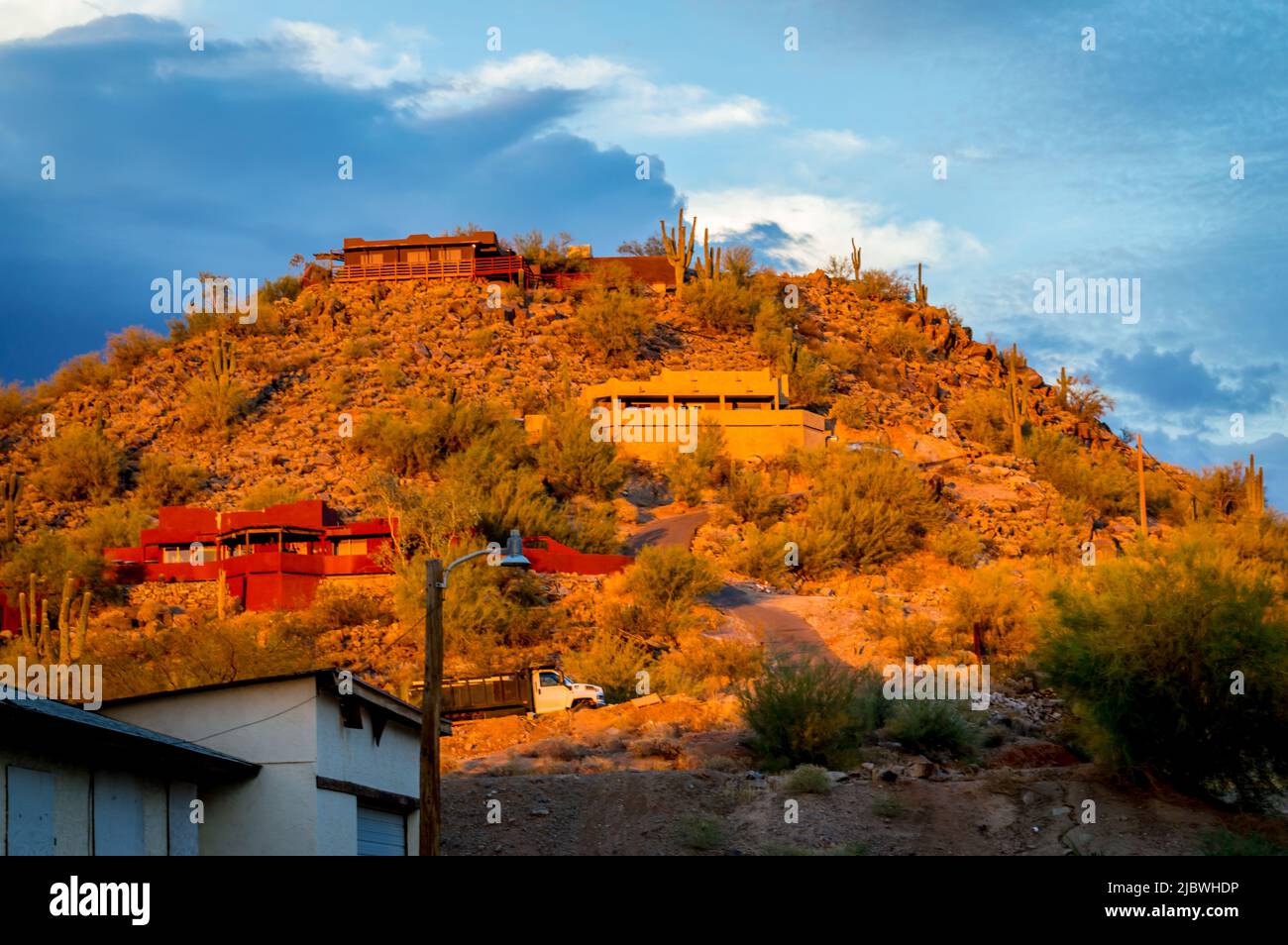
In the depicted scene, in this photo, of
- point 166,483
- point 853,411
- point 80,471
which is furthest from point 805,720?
point 853,411

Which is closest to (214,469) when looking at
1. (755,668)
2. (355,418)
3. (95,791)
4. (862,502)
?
(355,418)

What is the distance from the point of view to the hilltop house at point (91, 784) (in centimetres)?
1388

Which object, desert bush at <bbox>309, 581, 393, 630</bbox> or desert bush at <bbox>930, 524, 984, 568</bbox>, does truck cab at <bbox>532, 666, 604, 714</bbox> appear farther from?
desert bush at <bbox>930, 524, 984, 568</bbox>

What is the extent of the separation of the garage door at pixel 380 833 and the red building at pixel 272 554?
25.3 metres

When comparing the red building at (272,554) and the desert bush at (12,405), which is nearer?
the red building at (272,554)

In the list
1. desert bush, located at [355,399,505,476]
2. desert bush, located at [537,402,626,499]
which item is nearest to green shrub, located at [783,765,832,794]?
desert bush, located at [537,402,626,499]

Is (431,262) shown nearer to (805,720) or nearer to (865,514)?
(865,514)

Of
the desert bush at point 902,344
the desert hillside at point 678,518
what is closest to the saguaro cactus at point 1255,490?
the desert hillside at point 678,518

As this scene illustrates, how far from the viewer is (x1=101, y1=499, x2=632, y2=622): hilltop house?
158ft

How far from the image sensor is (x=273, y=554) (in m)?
48.2

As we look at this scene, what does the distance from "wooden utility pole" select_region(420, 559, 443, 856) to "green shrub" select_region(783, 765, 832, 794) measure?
436 inches

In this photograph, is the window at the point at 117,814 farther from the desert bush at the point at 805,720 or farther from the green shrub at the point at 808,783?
the desert bush at the point at 805,720
